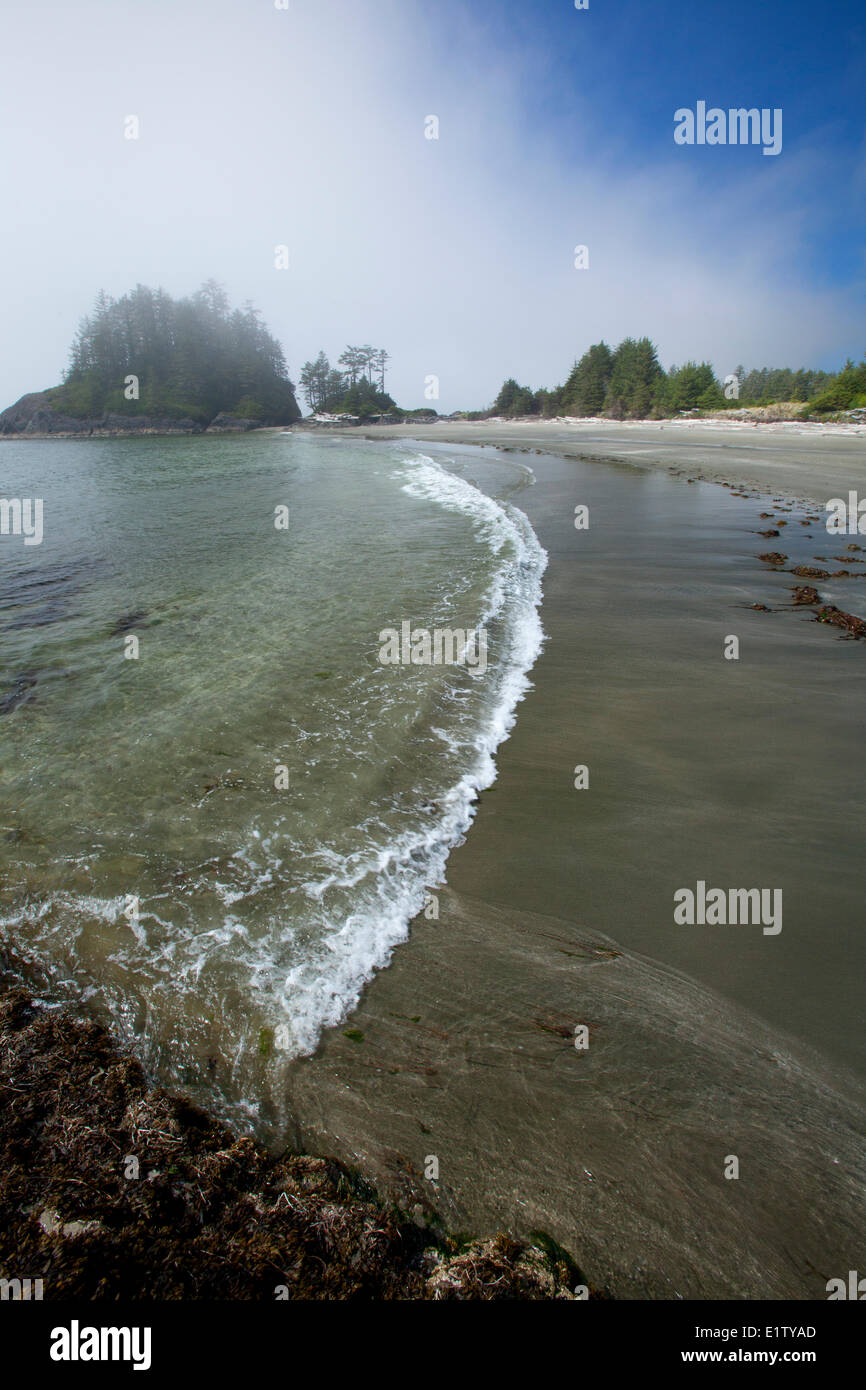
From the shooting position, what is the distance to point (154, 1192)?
2.23m

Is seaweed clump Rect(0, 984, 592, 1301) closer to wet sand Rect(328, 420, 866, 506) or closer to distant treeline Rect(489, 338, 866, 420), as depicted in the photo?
wet sand Rect(328, 420, 866, 506)

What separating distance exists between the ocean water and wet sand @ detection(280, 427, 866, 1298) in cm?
44

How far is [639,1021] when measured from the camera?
3.31 m

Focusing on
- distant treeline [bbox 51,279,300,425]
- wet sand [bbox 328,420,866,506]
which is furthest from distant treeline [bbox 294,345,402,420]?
wet sand [bbox 328,420,866,506]

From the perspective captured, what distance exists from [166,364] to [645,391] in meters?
85.7

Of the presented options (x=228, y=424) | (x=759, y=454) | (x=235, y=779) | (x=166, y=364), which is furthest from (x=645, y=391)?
(x=235, y=779)

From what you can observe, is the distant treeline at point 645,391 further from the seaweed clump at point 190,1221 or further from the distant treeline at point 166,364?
the seaweed clump at point 190,1221

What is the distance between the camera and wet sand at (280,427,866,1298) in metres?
2.46

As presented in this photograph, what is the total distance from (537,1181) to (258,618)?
901 centimetres

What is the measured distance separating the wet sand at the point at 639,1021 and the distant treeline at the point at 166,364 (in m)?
114

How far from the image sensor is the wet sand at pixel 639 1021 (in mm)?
2457

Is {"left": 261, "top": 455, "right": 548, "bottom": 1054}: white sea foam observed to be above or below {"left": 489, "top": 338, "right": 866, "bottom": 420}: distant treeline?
below
